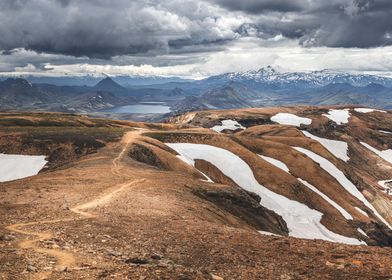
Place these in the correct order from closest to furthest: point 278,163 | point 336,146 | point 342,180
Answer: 1. point 278,163
2. point 342,180
3. point 336,146

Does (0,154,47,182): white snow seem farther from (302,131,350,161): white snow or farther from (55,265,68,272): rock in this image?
(302,131,350,161): white snow

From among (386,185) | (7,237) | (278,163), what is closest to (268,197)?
(278,163)

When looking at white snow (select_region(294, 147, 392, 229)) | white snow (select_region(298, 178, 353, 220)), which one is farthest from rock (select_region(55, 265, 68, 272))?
white snow (select_region(294, 147, 392, 229))

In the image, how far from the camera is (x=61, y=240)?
1875 centimetres

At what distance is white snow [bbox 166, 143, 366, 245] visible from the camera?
64.3 m

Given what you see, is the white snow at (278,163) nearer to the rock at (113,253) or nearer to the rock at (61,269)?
the rock at (113,253)

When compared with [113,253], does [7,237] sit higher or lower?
higher

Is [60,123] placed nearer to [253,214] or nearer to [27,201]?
[253,214]

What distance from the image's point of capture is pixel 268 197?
7106cm

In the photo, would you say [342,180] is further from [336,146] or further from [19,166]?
[336,146]

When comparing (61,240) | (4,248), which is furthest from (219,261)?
(4,248)

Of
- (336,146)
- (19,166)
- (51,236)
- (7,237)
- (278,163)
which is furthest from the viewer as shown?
(336,146)

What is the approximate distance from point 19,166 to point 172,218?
45432mm

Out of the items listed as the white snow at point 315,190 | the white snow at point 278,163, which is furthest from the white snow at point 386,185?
the white snow at point 315,190
